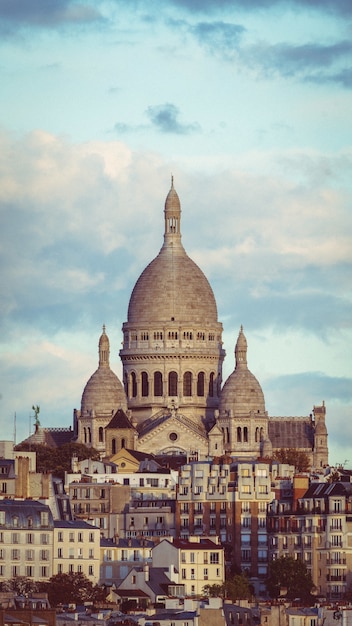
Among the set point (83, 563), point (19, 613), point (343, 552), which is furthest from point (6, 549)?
point (19, 613)

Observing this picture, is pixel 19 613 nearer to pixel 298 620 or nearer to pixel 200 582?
pixel 298 620

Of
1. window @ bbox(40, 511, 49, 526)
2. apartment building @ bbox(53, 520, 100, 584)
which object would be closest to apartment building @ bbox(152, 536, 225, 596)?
apartment building @ bbox(53, 520, 100, 584)

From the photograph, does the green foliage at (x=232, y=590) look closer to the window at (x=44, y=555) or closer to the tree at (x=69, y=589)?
the tree at (x=69, y=589)

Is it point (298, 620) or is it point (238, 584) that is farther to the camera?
point (238, 584)

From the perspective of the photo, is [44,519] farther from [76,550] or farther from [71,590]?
[71,590]

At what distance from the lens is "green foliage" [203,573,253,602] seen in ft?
607

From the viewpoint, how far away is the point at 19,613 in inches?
6240

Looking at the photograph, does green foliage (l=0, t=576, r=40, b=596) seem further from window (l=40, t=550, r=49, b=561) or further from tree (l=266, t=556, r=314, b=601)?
tree (l=266, t=556, r=314, b=601)

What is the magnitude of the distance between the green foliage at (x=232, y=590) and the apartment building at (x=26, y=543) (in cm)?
958

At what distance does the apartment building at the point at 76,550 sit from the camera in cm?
19438

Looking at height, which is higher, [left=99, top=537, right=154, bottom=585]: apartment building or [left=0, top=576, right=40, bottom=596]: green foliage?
[left=99, top=537, right=154, bottom=585]: apartment building

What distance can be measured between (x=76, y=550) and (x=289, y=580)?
11947 mm

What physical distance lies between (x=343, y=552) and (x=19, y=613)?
140ft

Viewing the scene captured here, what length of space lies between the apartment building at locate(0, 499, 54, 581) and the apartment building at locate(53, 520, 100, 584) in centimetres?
46
